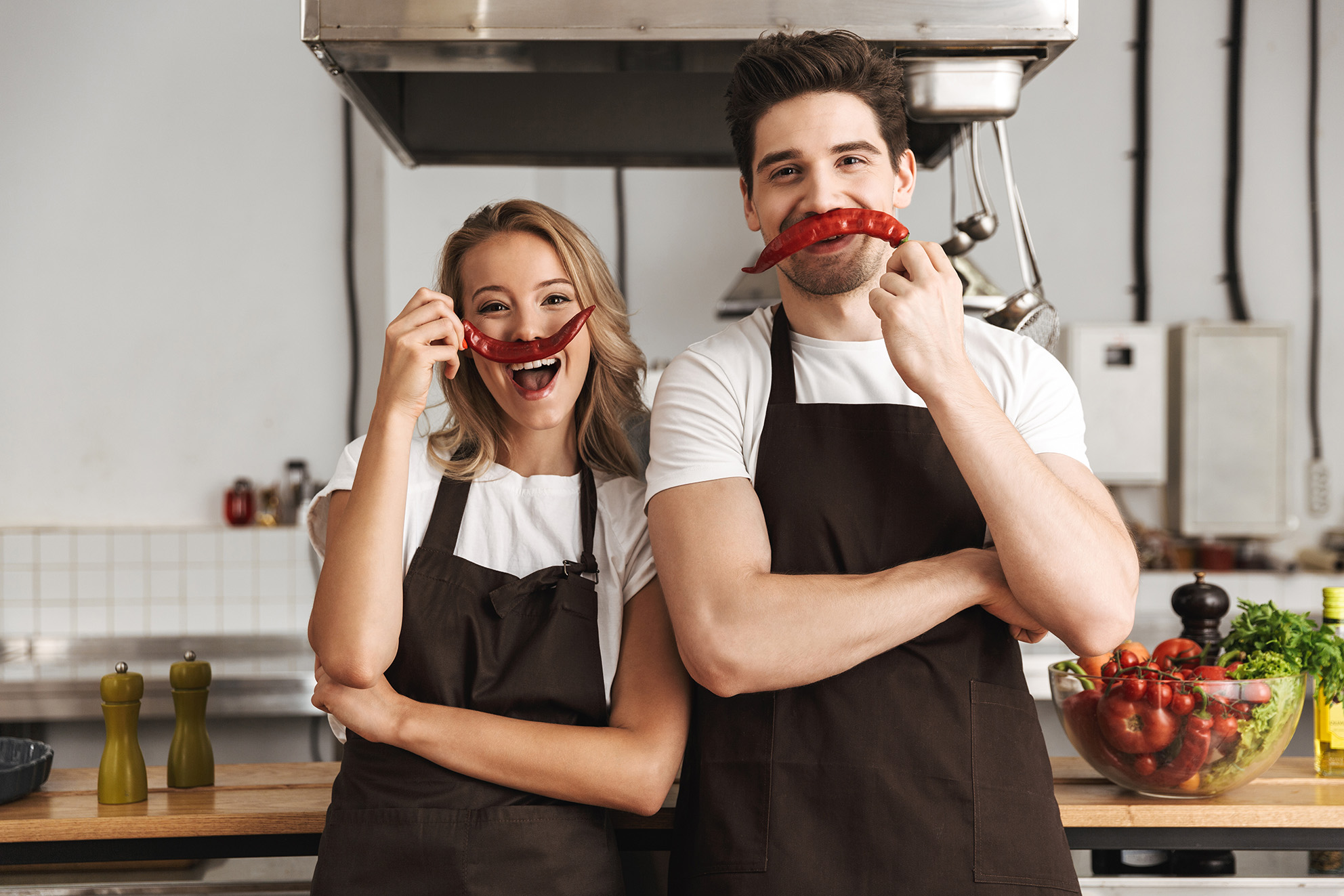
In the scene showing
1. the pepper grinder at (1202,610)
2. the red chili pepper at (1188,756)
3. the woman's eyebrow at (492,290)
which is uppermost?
the woman's eyebrow at (492,290)

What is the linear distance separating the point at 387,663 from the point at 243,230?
3.60m

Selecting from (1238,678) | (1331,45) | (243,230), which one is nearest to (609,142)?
(1238,678)

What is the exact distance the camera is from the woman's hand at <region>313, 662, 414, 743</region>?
1.27 meters

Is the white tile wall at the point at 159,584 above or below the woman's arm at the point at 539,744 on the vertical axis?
below

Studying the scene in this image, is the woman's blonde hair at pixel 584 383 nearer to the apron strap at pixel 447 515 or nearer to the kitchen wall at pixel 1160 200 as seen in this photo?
the apron strap at pixel 447 515

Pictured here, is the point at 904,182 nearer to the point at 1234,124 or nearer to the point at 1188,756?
the point at 1188,756

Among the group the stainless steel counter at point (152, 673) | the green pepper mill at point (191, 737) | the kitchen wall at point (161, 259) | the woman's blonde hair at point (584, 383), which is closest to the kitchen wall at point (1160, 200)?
the kitchen wall at point (161, 259)

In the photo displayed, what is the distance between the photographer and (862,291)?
1.35 m

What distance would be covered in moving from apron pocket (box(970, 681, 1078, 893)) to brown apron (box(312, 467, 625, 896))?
489 mm

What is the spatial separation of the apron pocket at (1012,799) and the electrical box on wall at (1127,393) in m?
3.35

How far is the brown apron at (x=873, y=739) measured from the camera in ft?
3.92

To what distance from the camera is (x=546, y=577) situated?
4.49ft

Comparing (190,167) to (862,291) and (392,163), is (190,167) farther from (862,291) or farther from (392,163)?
(862,291)

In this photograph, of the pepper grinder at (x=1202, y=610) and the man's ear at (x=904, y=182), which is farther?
the pepper grinder at (x=1202, y=610)
